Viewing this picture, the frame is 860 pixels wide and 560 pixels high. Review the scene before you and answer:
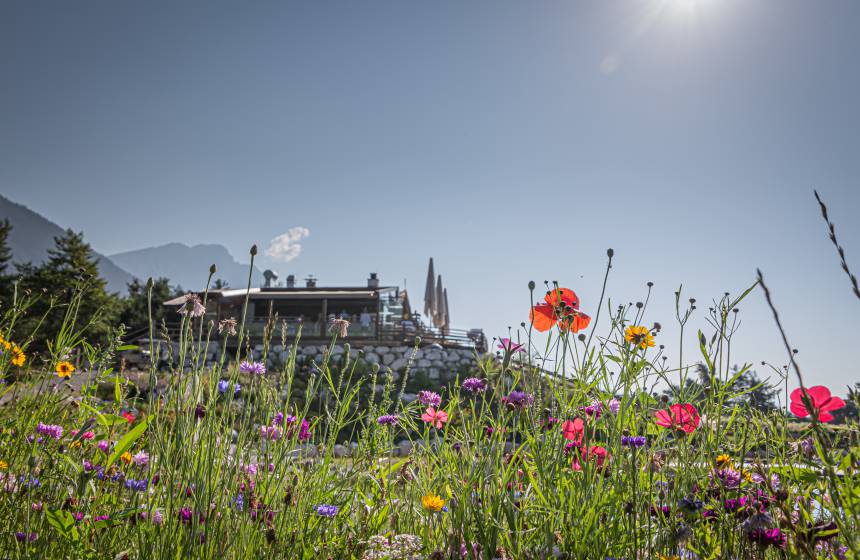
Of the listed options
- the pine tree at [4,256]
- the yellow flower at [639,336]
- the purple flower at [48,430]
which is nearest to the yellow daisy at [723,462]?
the yellow flower at [639,336]

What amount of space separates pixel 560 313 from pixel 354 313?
19700 mm

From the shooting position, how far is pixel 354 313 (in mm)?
20562

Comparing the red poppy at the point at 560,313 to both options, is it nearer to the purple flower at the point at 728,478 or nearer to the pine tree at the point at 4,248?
the purple flower at the point at 728,478

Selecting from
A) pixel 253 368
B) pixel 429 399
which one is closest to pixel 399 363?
pixel 429 399

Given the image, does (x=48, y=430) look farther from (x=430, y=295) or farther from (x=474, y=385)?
(x=430, y=295)

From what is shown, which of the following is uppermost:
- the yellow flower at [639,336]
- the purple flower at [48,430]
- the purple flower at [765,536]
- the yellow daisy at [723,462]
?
the yellow flower at [639,336]

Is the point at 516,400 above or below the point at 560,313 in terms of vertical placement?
below

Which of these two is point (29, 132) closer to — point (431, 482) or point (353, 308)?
point (353, 308)

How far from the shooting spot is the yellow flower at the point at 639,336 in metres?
1.36

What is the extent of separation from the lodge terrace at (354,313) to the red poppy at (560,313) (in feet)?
47.1

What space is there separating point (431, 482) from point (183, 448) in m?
0.76

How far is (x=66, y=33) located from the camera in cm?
1853

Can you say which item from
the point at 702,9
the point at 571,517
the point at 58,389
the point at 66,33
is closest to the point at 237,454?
the point at 571,517

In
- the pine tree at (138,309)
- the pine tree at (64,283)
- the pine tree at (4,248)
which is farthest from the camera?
the pine tree at (138,309)
